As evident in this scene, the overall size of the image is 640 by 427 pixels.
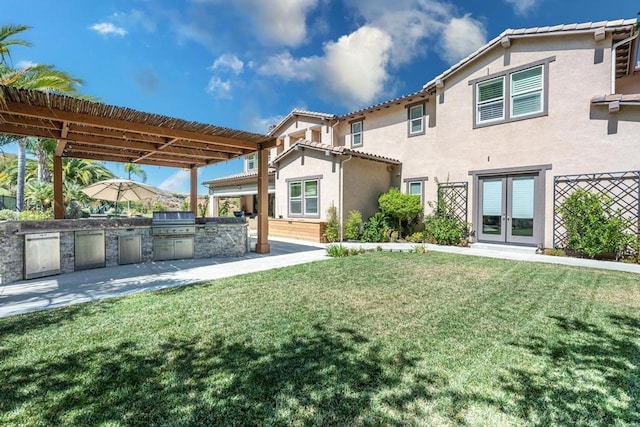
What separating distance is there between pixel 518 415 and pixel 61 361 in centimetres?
475

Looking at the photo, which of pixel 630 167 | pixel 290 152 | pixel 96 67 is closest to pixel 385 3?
pixel 290 152

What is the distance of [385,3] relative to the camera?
14844 mm

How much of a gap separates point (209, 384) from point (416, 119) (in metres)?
15.5

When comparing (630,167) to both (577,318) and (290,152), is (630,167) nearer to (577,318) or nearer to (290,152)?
(577,318)

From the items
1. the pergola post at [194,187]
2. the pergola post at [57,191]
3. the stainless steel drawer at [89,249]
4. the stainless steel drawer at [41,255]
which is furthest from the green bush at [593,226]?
the pergola post at [57,191]

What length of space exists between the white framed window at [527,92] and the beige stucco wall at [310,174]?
7.78 meters

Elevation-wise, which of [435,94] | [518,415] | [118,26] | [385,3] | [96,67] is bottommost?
[518,415]

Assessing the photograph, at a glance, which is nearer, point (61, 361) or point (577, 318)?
point (61, 361)

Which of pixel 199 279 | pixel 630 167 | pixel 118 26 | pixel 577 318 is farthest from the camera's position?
pixel 118 26

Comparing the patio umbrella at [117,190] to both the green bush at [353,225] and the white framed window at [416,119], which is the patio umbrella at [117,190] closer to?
the green bush at [353,225]

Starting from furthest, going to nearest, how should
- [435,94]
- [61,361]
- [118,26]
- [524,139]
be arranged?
[435,94], [118,26], [524,139], [61,361]

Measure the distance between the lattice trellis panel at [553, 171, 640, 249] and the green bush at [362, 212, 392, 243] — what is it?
6.60 metres

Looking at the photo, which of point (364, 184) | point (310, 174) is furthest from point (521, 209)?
point (310, 174)

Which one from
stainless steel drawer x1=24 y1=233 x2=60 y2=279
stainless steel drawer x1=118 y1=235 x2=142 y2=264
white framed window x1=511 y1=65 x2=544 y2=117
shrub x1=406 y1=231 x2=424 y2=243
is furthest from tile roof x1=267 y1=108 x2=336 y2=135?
stainless steel drawer x1=24 y1=233 x2=60 y2=279
